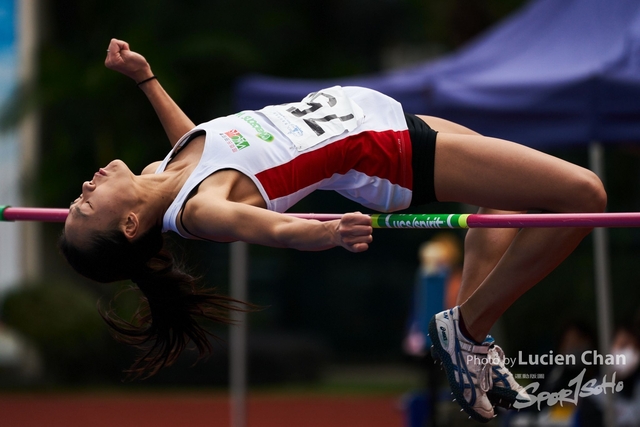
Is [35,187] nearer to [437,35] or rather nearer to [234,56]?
[234,56]

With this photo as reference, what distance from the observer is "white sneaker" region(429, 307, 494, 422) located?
392cm

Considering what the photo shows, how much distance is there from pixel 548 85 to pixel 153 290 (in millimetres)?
2533

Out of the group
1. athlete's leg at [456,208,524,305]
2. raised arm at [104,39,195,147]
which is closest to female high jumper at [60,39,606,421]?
athlete's leg at [456,208,524,305]

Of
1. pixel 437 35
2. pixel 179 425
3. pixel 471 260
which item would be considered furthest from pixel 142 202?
pixel 437 35

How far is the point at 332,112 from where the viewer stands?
3654 millimetres

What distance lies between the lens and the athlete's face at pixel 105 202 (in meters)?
3.61

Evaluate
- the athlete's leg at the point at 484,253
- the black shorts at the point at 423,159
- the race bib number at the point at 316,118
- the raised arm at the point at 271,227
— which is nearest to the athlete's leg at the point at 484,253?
the athlete's leg at the point at 484,253

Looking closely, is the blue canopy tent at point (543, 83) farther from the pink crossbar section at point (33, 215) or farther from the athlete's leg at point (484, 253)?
the pink crossbar section at point (33, 215)

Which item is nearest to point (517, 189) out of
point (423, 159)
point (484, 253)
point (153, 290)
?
point (423, 159)

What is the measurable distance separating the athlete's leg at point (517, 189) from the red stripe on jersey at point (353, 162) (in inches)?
5.2

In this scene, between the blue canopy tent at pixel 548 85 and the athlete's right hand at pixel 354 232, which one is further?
the blue canopy tent at pixel 548 85

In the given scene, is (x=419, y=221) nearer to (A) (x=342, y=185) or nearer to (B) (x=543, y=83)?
(A) (x=342, y=185)

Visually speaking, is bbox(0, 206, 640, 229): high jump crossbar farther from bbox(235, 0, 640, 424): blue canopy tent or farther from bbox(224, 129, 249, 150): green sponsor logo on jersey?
bbox(235, 0, 640, 424): blue canopy tent

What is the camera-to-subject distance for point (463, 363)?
3.93m
